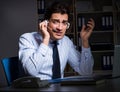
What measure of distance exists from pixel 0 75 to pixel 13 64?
2484mm

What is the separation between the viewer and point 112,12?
17.6 ft

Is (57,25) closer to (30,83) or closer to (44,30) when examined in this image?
(44,30)

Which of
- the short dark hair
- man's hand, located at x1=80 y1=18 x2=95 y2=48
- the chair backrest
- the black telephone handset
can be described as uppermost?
the short dark hair

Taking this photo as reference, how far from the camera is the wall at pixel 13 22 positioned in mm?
4945

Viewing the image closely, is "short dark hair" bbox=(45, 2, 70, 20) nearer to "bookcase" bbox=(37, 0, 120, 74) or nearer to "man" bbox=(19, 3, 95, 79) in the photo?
"man" bbox=(19, 3, 95, 79)

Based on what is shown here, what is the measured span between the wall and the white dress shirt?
218 cm

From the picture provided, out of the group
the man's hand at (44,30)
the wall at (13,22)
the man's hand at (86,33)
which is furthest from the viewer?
the wall at (13,22)

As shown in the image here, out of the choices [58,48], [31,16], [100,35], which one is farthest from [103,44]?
[58,48]

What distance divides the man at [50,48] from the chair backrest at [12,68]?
0.10 metres

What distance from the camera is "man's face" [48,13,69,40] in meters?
2.59

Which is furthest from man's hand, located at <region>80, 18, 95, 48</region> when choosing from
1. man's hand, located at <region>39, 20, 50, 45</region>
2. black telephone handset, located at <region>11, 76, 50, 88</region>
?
black telephone handset, located at <region>11, 76, 50, 88</region>

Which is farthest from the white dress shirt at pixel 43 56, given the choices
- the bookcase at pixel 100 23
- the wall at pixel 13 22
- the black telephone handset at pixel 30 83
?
the bookcase at pixel 100 23

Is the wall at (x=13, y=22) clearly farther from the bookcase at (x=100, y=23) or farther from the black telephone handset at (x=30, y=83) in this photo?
the black telephone handset at (x=30, y=83)

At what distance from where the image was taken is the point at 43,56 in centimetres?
244
